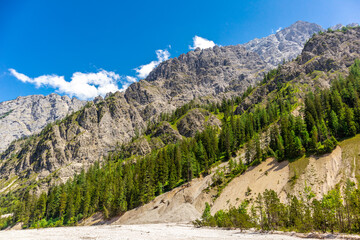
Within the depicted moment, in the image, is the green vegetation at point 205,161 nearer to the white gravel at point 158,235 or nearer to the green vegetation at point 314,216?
the green vegetation at point 314,216

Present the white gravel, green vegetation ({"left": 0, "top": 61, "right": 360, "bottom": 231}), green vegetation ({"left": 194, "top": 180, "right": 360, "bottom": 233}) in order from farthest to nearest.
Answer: green vegetation ({"left": 0, "top": 61, "right": 360, "bottom": 231})
the white gravel
green vegetation ({"left": 194, "top": 180, "right": 360, "bottom": 233})

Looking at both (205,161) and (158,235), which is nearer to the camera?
(158,235)

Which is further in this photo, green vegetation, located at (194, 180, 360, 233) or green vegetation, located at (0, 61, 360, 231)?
green vegetation, located at (0, 61, 360, 231)

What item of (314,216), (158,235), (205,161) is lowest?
(158,235)

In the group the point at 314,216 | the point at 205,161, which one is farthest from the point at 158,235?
the point at 205,161

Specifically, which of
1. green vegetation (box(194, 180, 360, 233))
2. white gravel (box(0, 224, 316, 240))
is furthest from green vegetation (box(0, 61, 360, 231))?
white gravel (box(0, 224, 316, 240))

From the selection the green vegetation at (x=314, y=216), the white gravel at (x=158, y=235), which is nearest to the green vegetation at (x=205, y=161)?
the green vegetation at (x=314, y=216)

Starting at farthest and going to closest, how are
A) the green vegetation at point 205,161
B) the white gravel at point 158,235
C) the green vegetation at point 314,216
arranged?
the green vegetation at point 205,161
the white gravel at point 158,235
the green vegetation at point 314,216

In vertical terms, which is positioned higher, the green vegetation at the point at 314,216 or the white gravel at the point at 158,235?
the green vegetation at the point at 314,216

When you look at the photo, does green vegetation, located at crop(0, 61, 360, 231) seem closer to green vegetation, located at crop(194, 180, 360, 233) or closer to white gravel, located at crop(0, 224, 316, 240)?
green vegetation, located at crop(194, 180, 360, 233)

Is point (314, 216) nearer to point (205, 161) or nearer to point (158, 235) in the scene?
point (158, 235)

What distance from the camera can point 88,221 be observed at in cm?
9912

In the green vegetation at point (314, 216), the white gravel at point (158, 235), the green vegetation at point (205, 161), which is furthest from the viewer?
the green vegetation at point (205, 161)

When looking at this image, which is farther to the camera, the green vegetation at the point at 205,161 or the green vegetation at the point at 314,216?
the green vegetation at the point at 205,161
